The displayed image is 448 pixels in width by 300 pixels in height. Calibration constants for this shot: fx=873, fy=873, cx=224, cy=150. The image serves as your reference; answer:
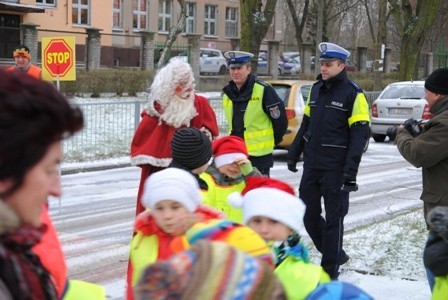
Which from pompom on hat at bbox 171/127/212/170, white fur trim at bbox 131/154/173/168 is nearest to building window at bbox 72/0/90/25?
white fur trim at bbox 131/154/173/168

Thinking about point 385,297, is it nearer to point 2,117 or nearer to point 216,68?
point 2,117

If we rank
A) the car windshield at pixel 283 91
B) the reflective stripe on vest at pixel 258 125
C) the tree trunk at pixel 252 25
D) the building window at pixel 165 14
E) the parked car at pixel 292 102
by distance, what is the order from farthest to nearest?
the building window at pixel 165 14, the tree trunk at pixel 252 25, the car windshield at pixel 283 91, the parked car at pixel 292 102, the reflective stripe on vest at pixel 258 125

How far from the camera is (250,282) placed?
179cm

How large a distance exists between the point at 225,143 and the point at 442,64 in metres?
45.1

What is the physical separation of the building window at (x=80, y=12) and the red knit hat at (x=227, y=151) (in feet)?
139

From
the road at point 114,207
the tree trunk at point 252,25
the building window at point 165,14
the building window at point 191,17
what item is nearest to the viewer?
the road at point 114,207

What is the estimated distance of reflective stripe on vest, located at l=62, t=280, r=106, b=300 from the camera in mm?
2143

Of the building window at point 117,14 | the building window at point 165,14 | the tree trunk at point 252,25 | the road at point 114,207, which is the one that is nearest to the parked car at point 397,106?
the road at point 114,207

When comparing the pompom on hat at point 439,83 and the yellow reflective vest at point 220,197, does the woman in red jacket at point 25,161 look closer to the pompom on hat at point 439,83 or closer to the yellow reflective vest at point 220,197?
the yellow reflective vest at point 220,197

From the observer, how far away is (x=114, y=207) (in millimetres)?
11766

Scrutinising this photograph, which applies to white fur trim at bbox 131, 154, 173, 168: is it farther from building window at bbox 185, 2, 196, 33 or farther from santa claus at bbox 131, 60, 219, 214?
building window at bbox 185, 2, 196, 33

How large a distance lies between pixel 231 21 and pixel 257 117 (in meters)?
57.1

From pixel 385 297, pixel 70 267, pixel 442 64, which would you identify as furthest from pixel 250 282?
pixel 442 64

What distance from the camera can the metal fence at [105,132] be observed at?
17266mm
